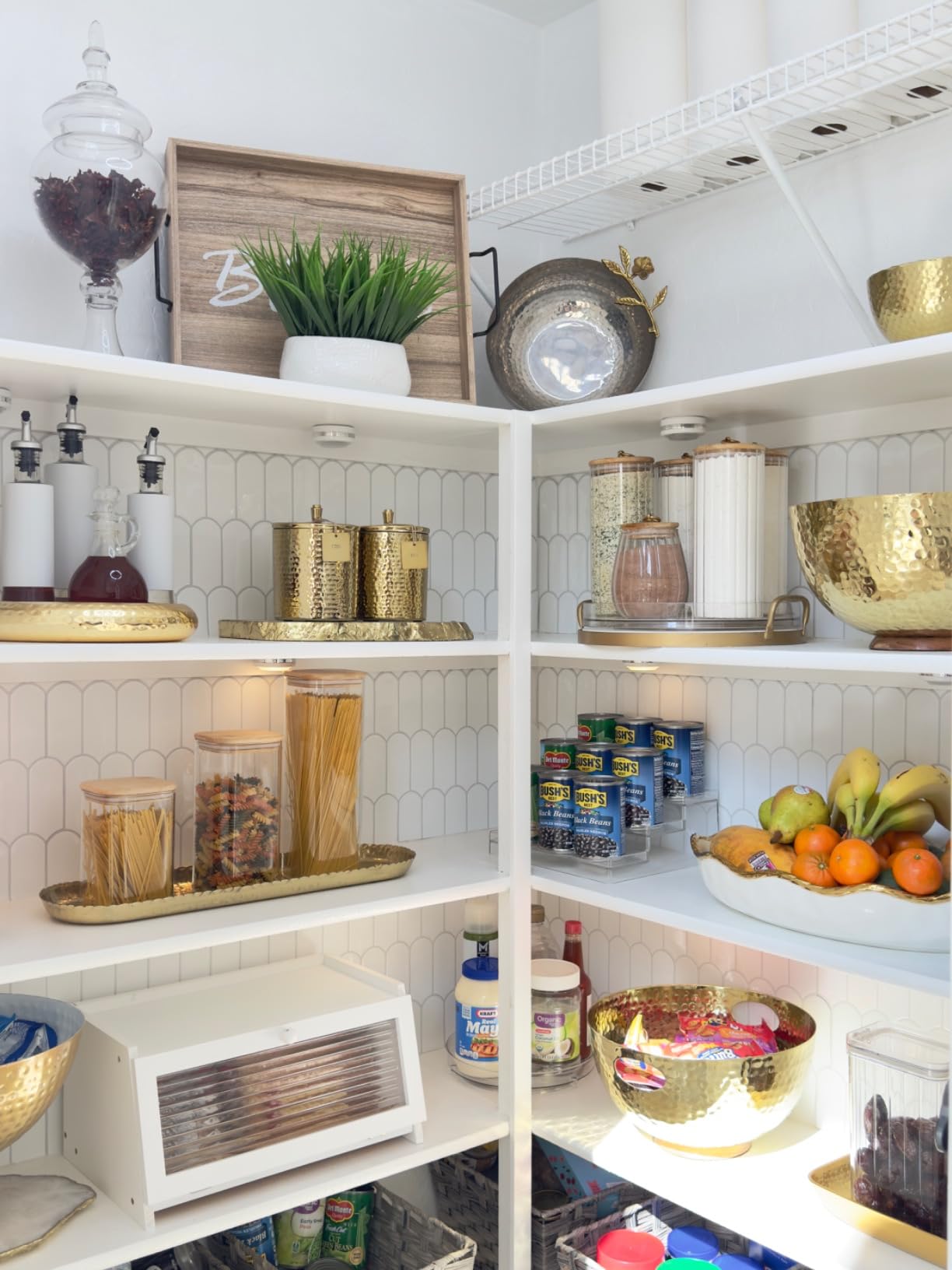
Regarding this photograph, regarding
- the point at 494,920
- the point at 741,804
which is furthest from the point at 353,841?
the point at 741,804

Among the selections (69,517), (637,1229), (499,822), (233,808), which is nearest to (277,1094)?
(233,808)

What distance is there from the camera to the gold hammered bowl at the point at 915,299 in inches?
54.3

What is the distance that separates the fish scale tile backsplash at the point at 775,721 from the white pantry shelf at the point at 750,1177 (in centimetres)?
51

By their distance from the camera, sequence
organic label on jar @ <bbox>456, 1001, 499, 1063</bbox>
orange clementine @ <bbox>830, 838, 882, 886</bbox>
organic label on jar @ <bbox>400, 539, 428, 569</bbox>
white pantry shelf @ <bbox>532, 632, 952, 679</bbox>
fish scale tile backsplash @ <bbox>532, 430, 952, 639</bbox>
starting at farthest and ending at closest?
organic label on jar @ <bbox>456, 1001, 499, 1063</bbox> < organic label on jar @ <bbox>400, 539, 428, 569</bbox> < fish scale tile backsplash @ <bbox>532, 430, 952, 639</bbox> < orange clementine @ <bbox>830, 838, 882, 886</bbox> < white pantry shelf @ <bbox>532, 632, 952, 679</bbox>

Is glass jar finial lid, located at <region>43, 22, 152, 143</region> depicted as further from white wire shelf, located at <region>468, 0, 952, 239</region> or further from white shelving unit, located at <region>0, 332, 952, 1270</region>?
white wire shelf, located at <region>468, 0, 952, 239</region>

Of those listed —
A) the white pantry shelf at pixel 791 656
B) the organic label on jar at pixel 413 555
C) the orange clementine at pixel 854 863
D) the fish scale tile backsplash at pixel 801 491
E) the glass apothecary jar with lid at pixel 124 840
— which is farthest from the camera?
the organic label on jar at pixel 413 555

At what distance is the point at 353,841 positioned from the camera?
1819 mm

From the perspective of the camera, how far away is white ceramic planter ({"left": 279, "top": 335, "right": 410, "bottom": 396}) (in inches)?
66.2

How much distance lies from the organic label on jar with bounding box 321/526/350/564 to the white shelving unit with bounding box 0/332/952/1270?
0.49ft

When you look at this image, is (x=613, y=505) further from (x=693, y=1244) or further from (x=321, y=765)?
(x=693, y=1244)

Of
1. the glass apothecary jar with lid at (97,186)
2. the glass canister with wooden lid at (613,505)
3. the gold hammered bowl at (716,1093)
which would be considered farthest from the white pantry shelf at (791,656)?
the glass apothecary jar with lid at (97,186)

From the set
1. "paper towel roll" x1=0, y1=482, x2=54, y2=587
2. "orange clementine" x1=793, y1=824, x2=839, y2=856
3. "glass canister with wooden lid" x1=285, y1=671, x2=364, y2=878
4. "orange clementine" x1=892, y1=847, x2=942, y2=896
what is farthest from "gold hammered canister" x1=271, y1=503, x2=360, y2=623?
"orange clementine" x1=892, y1=847, x2=942, y2=896

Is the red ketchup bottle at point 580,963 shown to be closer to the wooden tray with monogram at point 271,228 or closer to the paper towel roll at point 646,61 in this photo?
the wooden tray with monogram at point 271,228

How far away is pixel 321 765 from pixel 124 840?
320 mm
